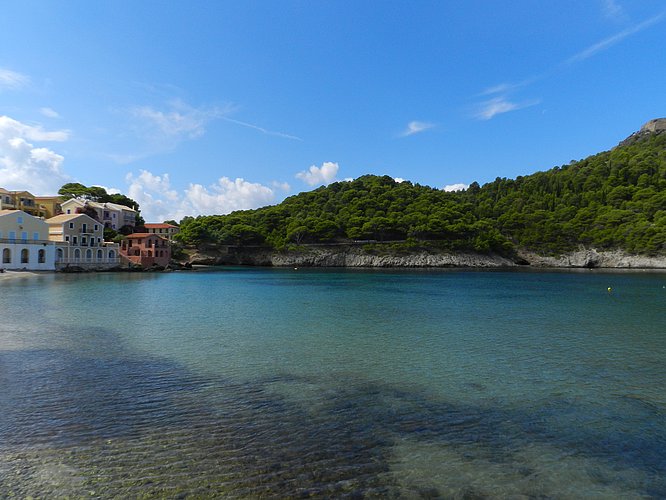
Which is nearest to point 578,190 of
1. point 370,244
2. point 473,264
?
point 473,264

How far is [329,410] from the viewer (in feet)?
32.2

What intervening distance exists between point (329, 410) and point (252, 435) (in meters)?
2.20

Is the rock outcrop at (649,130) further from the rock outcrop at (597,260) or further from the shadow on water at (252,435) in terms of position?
the shadow on water at (252,435)

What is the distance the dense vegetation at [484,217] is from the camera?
104125 mm

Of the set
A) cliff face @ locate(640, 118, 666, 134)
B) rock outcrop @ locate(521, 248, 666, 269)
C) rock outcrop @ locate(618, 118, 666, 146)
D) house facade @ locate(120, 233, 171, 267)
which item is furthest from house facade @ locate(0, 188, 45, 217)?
cliff face @ locate(640, 118, 666, 134)

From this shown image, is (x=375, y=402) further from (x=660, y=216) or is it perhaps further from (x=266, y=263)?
(x=660, y=216)

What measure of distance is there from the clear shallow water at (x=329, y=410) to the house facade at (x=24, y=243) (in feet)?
156

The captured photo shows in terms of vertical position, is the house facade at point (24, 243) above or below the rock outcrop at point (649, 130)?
below

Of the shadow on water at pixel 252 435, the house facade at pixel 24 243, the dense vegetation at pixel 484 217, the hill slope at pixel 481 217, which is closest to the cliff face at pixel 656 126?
the dense vegetation at pixel 484 217

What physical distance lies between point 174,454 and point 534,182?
162 m

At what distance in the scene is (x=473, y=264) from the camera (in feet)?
346

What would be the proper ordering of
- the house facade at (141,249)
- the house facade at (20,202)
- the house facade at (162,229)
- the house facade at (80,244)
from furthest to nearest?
the house facade at (162,229)
the house facade at (141,249)
the house facade at (20,202)
the house facade at (80,244)

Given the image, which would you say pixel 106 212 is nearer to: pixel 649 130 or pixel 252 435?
pixel 252 435

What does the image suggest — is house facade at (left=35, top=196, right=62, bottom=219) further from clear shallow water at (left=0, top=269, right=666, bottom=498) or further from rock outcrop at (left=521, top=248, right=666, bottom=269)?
rock outcrop at (left=521, top=248, right=666, bottom=269)
